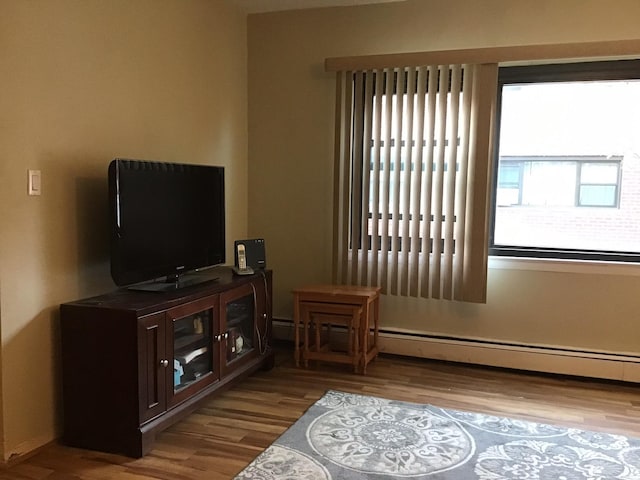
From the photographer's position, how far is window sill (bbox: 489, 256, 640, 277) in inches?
144

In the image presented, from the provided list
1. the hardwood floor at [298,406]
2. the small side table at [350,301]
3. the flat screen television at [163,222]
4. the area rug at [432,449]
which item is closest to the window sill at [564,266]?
the hardwood floor at [298,406]

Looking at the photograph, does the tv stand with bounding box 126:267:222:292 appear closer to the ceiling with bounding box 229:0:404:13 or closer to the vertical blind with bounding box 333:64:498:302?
the vertical blind with bounding box 333:64:498:302

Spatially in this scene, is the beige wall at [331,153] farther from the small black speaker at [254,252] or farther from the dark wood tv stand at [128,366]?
the dark wood tv stand at [128,366]

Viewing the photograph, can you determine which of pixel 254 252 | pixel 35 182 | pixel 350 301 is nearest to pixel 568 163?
pixel 350 301

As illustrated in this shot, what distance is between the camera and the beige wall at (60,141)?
8.11 feet

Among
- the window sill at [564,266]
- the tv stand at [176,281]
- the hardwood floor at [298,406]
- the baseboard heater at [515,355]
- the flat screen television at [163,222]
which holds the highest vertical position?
the flat screen television at [163,222]

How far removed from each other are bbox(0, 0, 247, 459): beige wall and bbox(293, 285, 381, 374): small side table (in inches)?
49.5

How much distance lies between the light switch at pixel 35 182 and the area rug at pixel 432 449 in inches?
61.9

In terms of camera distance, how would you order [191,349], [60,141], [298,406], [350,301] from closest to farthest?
[60,141], [191,349], [298,406], [350,301]

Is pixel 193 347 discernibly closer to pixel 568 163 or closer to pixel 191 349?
pixel 191 349

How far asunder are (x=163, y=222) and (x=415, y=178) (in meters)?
1.79

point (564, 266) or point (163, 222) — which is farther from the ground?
point (163, 222)

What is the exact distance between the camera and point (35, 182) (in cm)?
256

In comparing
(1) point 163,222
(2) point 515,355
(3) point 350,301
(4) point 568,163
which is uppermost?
(4) point 568,163
